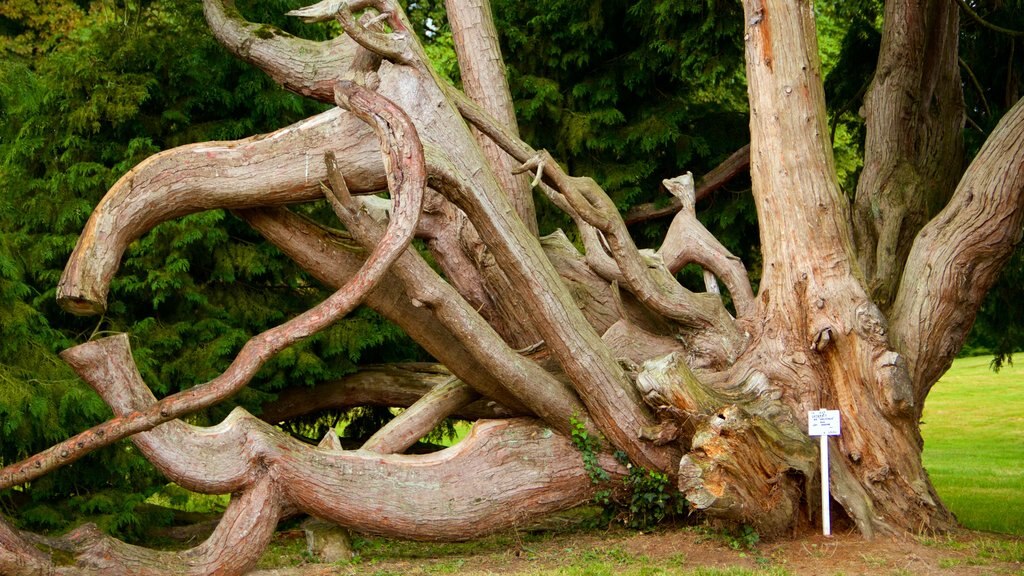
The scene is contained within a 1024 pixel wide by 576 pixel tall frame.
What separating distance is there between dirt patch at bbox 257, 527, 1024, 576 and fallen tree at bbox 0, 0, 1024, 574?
25 cm

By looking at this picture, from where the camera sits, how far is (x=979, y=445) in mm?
19938

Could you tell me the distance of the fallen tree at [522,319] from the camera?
300 inches

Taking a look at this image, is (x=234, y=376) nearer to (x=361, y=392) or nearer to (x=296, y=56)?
(x=296, y=56)

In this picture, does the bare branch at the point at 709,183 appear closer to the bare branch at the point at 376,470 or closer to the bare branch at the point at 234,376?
the bare branch at the point at 376,470

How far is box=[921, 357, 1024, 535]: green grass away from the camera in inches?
470

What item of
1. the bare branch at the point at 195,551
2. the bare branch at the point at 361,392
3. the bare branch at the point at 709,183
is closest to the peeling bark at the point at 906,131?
the bare branch at the point at 709,183

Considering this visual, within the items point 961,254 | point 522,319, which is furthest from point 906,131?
point 522,319

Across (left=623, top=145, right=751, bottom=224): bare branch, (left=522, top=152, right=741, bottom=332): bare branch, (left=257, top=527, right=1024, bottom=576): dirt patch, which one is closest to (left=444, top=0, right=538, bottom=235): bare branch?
(left=522, top=152, right=741, bottom=332): bare branch

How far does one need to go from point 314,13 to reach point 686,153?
6.34 metres

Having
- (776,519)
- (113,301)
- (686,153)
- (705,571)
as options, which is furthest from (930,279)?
(113,301)

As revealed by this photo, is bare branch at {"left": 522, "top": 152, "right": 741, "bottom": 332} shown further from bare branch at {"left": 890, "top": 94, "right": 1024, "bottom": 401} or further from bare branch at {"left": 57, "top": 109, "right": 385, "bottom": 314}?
bare branch at {"left": 890, "top": 94, "right": 1024, "bottom": 401}

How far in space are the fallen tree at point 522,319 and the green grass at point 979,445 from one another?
2.68 m

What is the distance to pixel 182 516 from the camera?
428 inches

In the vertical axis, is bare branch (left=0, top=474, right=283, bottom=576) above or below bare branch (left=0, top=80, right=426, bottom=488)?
below
